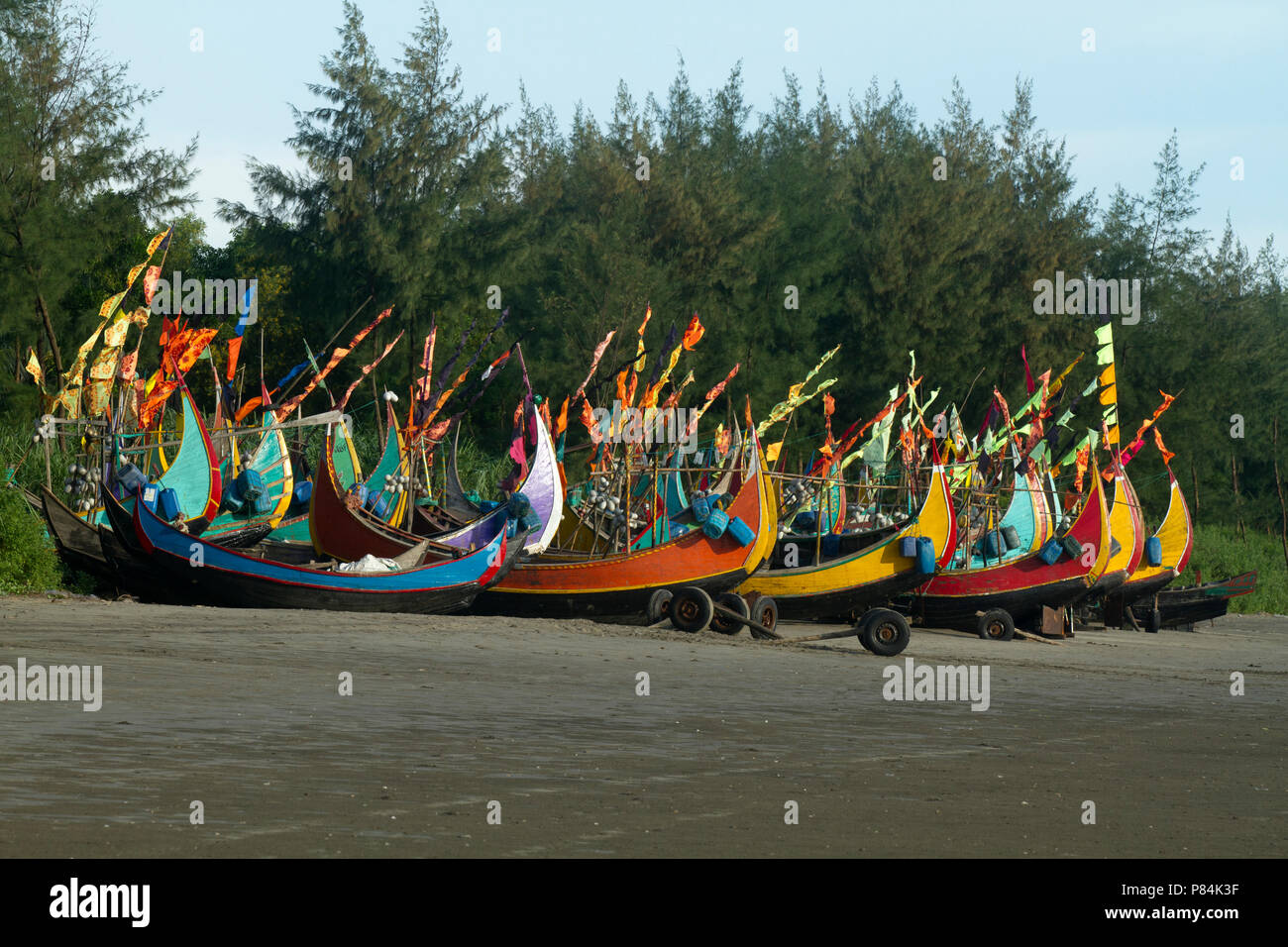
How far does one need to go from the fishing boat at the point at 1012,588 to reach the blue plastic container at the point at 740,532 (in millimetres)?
5487

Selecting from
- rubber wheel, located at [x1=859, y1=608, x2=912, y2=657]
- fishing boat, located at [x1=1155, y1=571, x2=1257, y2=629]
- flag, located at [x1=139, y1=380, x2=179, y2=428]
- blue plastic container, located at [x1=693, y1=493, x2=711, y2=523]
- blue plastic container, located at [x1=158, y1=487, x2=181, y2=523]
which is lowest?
fishing boat, located at [x1=1155, y1=571, x2=1257, y2=629]

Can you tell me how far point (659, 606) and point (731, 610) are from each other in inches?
57.7

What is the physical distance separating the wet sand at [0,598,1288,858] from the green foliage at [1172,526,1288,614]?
28.6 metres

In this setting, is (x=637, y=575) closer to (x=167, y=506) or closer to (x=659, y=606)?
(x=659, y=606)

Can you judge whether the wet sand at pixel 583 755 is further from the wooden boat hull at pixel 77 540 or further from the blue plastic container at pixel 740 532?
the blue plastic container at pixel 740 532

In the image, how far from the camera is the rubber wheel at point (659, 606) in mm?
22062

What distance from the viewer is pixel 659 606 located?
22.2 meters

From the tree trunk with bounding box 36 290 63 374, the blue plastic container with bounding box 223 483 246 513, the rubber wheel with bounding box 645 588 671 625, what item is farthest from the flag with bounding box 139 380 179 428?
the rubber wheel with bounding box 645 588 671 625

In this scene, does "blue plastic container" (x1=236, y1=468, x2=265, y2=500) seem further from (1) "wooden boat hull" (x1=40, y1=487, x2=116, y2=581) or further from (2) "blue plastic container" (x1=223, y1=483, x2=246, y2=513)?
(1) "wooden boat hull" (x1=40, y1=487, x2=116, y2=581)

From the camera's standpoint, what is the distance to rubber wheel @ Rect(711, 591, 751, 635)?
70.0ft

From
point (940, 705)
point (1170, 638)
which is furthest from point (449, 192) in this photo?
point (940, 705)
